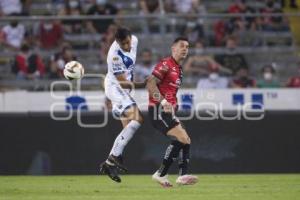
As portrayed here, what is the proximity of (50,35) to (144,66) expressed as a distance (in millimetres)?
2424

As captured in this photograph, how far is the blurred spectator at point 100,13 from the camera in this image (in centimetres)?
2002

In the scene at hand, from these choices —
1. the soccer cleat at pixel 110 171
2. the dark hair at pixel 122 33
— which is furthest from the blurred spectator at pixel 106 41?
the soccer cleat at pixel 110 171

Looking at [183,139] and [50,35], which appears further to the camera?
[50,35]

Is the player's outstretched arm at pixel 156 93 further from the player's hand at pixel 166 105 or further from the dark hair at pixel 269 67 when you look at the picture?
the dark hair at pixel 269 67

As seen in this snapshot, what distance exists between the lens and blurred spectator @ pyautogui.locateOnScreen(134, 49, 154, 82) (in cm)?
1928

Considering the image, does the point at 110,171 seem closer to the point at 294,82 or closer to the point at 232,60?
the point at 232,60

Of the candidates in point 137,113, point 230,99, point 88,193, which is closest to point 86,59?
point 230,99

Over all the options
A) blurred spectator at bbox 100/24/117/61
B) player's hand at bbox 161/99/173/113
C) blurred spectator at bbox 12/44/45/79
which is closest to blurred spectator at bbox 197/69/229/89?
blurred spectator at bbox 100/24/117/61

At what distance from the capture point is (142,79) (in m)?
19.3

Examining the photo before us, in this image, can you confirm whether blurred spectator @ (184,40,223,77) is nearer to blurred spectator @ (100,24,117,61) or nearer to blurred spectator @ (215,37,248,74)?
blurred spectator @ (215,37,248,74)

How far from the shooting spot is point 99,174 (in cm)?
1677

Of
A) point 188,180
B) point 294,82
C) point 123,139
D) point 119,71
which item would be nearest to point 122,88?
point 119,71

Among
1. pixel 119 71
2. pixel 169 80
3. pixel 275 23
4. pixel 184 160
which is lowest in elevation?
pixel 184 160

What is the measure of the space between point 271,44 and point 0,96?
260 inches
